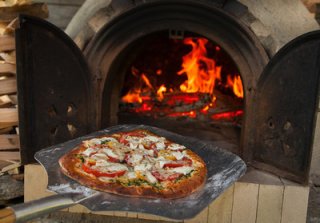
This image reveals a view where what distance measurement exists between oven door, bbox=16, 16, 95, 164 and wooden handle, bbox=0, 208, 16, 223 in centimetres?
111

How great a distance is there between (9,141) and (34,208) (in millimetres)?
1310

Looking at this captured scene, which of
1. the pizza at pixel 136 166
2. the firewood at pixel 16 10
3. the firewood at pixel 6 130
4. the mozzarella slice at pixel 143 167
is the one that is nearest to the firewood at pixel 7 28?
the firewood at pixel 16 10

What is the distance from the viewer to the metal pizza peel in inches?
54.2

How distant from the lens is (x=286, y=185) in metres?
2.21

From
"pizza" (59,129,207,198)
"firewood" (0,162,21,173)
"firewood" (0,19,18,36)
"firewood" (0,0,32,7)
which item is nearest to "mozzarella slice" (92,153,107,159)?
"pizza" (59,129,207,198)

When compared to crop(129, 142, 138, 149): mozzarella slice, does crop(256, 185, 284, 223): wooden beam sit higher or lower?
lower

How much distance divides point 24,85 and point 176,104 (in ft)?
4.51

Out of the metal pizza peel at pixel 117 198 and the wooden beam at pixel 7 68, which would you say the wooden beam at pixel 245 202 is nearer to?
the metal pizza peel at pixel 117 198

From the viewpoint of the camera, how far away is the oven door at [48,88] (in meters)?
2.27

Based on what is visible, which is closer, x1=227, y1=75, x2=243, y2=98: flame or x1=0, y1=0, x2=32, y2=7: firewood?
x1=0, y1=0, x2=32, y2=7: firewood

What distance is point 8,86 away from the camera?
2480mm

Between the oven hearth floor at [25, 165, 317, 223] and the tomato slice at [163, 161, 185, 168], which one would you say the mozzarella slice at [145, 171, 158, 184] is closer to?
the tomato slice at [163, 161, 185, 168]

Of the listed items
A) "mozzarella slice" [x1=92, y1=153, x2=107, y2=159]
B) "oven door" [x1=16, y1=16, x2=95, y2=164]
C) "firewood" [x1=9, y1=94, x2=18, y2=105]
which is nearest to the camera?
"mozzarella slice" [x1=92, y1=153, x2=107, y2=159]

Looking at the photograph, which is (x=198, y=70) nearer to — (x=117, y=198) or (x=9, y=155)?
(x=9, y=155)
